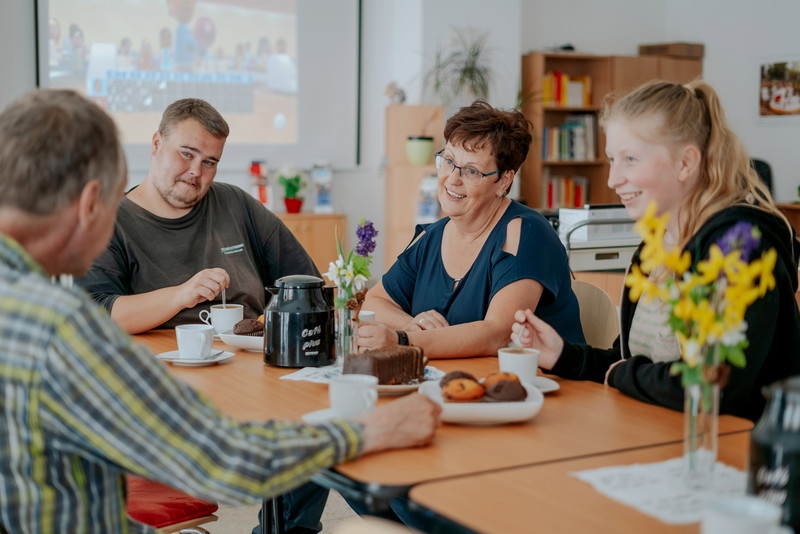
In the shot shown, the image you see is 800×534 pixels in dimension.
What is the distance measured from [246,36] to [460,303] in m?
4.81

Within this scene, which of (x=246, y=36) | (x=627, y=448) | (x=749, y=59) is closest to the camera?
(x=627, y=448)

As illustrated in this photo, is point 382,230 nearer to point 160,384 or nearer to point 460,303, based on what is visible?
point 460,303

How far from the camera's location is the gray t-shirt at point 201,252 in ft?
8.68

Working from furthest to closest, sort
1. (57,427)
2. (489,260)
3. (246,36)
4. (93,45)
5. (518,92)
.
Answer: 1. (518,92)
2. (246,36)
3. (93,45)
4. (489,260)
5. (57,427)

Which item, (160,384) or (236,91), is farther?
(236,91)

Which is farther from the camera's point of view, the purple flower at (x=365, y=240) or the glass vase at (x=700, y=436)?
the purple flower at (x=365, y=240)

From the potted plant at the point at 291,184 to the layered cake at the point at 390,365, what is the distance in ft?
16.0

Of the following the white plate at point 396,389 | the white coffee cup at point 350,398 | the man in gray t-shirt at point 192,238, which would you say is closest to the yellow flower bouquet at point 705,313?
the white coffee cup at point 350,398

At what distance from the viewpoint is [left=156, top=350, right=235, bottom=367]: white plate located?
2.04 metres

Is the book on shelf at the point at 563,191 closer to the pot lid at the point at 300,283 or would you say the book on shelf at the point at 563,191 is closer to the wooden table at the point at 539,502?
the pot lid at the point at 300,283

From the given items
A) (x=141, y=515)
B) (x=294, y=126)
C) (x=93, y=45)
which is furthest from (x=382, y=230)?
(x=141, y=515)

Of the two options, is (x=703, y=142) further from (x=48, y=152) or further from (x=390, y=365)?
(x=48, y=152)

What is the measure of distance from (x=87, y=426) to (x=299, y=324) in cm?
94

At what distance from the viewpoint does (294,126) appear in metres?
7.02
